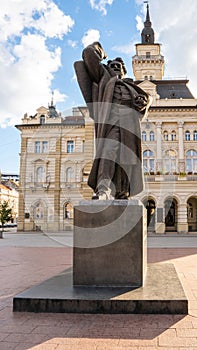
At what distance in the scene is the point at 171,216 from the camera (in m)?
34.5

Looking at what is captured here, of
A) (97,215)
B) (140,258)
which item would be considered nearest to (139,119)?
(97,215)

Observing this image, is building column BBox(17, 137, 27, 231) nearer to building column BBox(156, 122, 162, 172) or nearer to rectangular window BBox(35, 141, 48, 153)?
rectangular window BBox(35, 141, 48, 153)

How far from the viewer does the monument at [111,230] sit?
3463 millimetres

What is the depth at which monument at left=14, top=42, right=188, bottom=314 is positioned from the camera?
3.46 metres

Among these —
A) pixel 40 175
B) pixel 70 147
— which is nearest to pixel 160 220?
pixel 70 147

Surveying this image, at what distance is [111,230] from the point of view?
410 centimetres

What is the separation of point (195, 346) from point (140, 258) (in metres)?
1.47

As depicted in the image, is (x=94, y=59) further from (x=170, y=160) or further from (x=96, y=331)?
(x=170, y=160)

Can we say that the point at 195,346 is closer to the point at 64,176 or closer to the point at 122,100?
the point at 122,100

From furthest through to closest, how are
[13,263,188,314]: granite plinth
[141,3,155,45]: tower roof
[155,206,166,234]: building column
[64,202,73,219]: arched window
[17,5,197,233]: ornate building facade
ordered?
[141,3,155,45]: tower roof
[64,202,73,219]: arched window
[17,5,197,233]: ornate building facade
[155,206,166,234]: building column
[13,263,188,314]: granite plinth

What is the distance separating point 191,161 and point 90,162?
10.5 meters

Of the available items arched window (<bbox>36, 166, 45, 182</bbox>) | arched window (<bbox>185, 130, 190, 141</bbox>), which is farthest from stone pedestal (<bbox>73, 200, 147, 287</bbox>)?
arched window (<bbox>36, 166, 45, 182</bbox>)

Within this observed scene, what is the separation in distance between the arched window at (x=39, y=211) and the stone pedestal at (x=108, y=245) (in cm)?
2986

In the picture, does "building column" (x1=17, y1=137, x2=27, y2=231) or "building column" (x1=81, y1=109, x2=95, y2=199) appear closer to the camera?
"building column" (x1=81, y1=109, x2=95, y2=199)
